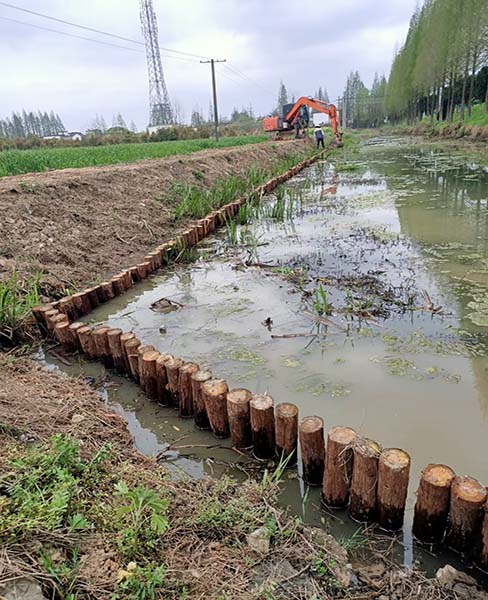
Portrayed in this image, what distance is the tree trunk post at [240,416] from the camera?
7.99 ft

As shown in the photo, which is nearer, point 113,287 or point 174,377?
point 174,377

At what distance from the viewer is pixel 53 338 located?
386cm

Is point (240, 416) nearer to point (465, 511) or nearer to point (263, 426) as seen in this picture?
point (263, 426)

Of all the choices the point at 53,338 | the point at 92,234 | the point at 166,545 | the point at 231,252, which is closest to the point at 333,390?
the point at 166,545

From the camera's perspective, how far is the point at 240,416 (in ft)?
8.04

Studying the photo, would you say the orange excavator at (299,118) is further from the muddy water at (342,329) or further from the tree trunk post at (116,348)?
the tree trunk post at (116,348)

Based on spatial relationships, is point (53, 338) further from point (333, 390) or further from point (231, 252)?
point (231, 252)

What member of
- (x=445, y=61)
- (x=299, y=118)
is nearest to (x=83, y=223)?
(x=299, y=118)

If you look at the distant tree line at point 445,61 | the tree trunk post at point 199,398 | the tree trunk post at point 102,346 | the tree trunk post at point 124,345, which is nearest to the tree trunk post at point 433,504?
the tree trunk post at point 199,398

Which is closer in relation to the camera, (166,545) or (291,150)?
(166,545)

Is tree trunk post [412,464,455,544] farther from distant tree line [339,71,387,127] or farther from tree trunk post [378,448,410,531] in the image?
distant tree line [339,71,387,127]

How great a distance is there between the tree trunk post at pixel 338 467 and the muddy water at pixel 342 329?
11 cm

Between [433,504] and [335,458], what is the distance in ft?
1.52

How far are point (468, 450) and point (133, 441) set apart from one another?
6.67 feet
